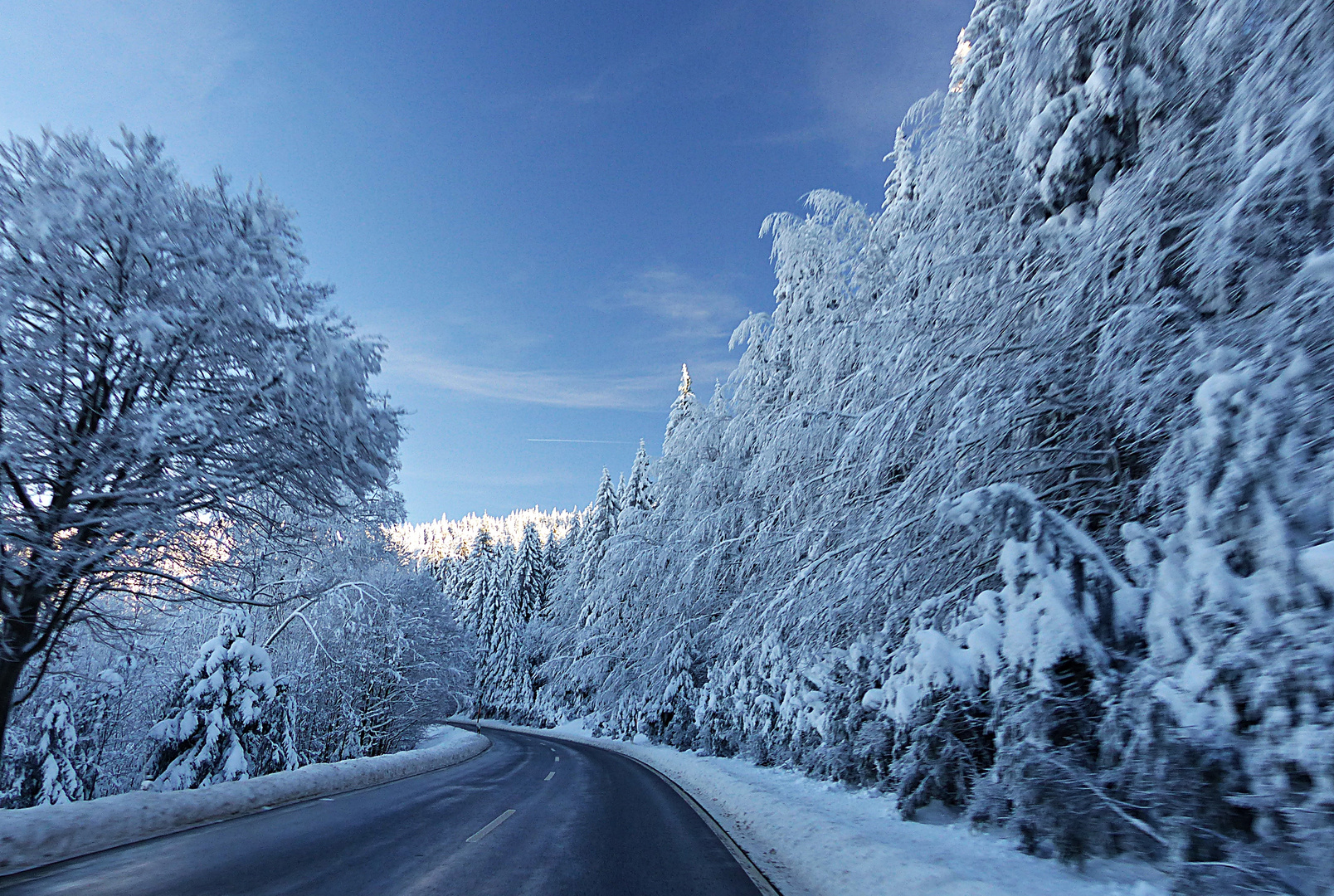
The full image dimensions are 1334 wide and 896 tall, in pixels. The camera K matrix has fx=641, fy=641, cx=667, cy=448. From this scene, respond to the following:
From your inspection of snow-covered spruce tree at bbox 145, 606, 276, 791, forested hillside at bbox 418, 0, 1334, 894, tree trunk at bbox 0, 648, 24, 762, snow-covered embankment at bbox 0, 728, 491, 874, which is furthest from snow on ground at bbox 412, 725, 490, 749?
forested hillside at bbox 418, 0, 1334, 894

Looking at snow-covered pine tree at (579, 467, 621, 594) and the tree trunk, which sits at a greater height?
snow-covered pine tree at (579, 467, 621, 594)

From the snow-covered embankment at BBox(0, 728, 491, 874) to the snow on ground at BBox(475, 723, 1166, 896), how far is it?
668cm

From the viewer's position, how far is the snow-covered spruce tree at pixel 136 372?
19.2ft

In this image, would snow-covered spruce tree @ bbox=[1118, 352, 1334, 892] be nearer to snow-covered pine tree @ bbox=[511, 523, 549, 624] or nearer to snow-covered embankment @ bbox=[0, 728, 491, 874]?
snow-covered embankment @ bbox=[0, 728, 491, 874]

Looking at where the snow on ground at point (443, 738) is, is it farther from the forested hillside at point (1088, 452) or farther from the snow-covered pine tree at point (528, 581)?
the forested hillside at point (1088, 452)

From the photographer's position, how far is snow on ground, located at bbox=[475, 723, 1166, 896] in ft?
15.4

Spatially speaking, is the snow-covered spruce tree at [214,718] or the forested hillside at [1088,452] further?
the snow-covered spruce tree at [214,718]

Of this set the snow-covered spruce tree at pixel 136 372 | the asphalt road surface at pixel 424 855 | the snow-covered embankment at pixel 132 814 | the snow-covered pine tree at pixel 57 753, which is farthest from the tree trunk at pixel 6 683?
the snow-covered pine tree at pixel 57 753

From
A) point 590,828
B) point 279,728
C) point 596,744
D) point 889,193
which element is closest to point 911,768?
point 590,828

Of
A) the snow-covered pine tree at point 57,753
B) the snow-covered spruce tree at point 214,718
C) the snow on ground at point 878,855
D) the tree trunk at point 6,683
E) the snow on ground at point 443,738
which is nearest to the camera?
the snow on ground at point 878,855

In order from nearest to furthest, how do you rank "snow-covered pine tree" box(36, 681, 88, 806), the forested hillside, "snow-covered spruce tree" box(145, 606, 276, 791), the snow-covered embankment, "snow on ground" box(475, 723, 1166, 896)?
the forested hillside < "snow on ground" box(475, 723, 1166, 896) < the snow-covered embankment < "snow-covered spruce tree" box(145, 606, 276, 791) < "snow-covered pine tree" box(36, 681, 88, 806)

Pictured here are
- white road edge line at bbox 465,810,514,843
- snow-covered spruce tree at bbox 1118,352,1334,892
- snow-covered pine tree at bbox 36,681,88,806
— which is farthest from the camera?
snow-covered pine tree at bbox 36,681,88,806

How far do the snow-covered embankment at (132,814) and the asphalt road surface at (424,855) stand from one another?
0.25m

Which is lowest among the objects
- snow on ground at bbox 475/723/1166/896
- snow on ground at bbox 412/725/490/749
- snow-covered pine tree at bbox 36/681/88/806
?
snow on ground at bbox 412/725/490/749
